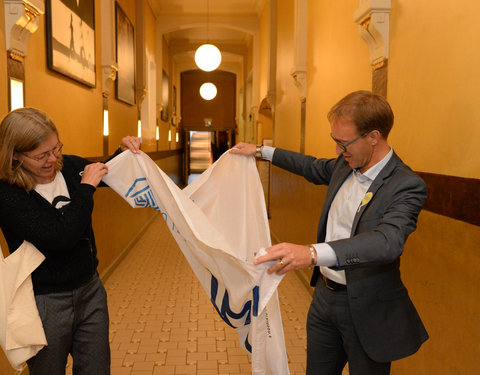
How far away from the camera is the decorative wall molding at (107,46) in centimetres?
470

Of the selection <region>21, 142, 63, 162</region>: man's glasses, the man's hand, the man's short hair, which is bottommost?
the man's hand

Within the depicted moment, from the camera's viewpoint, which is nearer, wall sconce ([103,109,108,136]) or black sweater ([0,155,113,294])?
black sweater ([0,155,113,294])

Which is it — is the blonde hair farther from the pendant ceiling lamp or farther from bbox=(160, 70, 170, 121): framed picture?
bbox=(160, 70, 170, 121): framed picture

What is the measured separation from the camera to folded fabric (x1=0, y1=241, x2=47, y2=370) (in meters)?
1.48

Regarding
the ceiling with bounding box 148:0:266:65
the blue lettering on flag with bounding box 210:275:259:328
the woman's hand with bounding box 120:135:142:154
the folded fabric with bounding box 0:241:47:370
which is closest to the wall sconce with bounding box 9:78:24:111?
the woman's hand with bounding box 120:135:142:154

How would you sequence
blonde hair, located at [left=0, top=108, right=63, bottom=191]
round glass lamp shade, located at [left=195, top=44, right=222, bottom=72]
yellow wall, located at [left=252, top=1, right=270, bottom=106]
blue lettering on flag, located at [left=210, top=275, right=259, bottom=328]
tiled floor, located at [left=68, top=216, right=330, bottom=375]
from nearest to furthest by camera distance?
blonde hair, located at [left=0, top=108, right=63, bottom=191]
blue lettering on flag, located at [left=210, top=275, right=259, bottom=328]
tiled floor, located at [left=68, top=216, right=330, bottom=375]
round glass lamp shade, located at [left=195, top=44, right=222, bottom=72]
yellow wall, located at [left=252, top=1, right=270, bottom=106]

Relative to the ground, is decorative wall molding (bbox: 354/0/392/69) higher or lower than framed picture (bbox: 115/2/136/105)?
lower

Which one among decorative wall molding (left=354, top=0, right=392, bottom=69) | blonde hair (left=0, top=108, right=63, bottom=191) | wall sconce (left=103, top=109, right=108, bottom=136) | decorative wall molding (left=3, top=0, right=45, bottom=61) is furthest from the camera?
wall sconce (left=103, top=109, right=108, bottom=136)

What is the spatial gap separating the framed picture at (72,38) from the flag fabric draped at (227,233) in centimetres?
184

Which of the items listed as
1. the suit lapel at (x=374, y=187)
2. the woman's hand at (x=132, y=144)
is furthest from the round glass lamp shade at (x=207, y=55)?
the suit lapel at (x=374, y=187)

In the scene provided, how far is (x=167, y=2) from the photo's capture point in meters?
8.91

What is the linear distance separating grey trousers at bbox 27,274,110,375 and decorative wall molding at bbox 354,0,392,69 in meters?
2.11

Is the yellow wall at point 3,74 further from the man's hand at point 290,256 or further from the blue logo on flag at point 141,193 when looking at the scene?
the man's hand at point 290,256

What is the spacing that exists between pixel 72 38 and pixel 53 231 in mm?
2784
